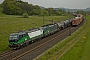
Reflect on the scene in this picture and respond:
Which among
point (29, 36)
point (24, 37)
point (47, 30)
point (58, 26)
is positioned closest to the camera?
point (24, 37)

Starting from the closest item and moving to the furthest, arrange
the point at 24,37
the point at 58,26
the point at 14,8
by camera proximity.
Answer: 1. the point at 24,37
2. the point at 58,26
3. the point at 14,8

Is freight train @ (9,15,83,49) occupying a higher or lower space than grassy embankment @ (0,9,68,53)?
higher

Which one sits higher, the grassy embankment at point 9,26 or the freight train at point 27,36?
the freight train at point 27,36

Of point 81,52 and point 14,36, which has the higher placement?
point 14,36

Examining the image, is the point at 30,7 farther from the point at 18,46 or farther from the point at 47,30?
the point at 18,46

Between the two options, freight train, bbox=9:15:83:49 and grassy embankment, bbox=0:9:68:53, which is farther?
grassy embankment, bbox=0:9:68:53

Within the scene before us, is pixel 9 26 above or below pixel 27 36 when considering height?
below

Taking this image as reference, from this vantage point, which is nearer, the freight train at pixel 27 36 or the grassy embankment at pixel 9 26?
the freight train at pixel 27 36

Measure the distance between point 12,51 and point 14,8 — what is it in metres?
96.0

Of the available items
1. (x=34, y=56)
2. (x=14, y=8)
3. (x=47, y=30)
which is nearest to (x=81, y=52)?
(x=34, y=56)

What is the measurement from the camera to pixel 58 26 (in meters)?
65.9

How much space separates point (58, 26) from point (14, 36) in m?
31.7

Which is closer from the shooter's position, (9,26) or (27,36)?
(27,36)

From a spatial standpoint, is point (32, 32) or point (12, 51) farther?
point (32, 32)
